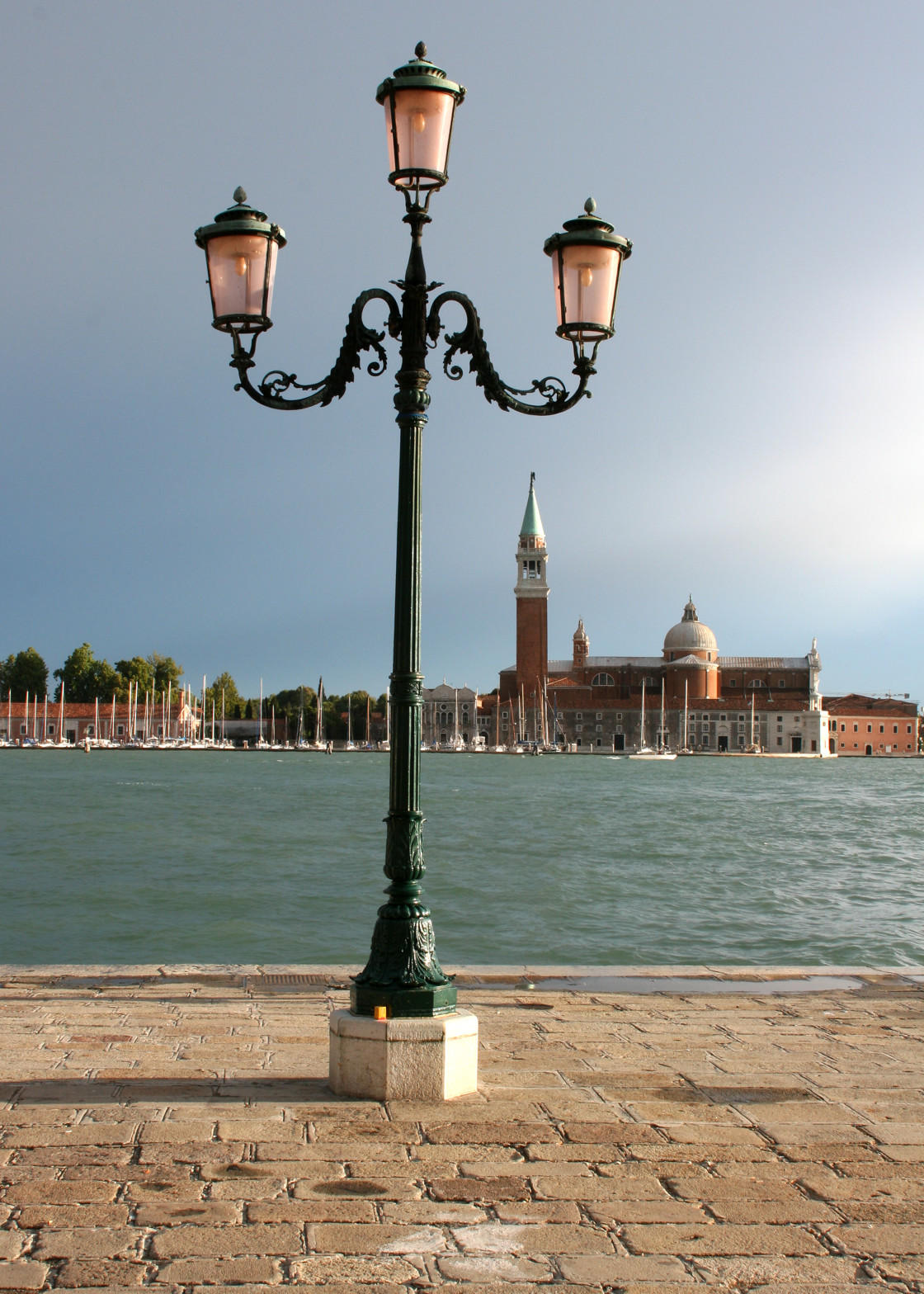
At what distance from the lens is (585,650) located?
11569cm

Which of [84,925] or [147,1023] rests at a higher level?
[147,1023]

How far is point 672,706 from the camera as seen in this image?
106 metres

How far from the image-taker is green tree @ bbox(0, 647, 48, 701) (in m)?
104

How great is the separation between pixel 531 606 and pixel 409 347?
9501 cm

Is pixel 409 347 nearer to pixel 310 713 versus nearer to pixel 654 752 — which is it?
pixel 654 752

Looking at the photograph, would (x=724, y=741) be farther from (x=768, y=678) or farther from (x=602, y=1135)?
(x=602, y=1135)

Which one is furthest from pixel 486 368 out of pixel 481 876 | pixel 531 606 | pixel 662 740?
pixel 662 740

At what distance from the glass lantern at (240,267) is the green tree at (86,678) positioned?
10326 centimetres

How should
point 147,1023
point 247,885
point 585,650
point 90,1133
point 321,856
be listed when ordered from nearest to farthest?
point 90,1133, point 147,1023, point 247,885, point 321,856, point 585,650

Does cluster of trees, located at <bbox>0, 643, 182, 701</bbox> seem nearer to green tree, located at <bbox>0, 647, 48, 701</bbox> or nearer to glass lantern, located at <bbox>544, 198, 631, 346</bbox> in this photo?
green tree, located at <bbox>0, 647, 48, 701</bbox>

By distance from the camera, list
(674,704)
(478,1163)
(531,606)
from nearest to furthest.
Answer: (478,1163), (531,606), (674,704)

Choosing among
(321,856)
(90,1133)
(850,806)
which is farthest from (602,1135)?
(850,806)

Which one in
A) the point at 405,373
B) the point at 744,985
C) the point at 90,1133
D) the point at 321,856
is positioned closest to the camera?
the point at 90,1133

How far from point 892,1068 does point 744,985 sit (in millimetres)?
2338
